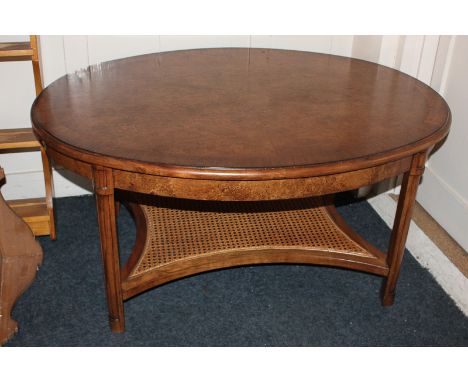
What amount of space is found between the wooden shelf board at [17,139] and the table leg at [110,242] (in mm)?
728

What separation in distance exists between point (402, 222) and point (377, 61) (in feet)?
3.43

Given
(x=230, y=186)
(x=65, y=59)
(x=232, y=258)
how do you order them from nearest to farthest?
(x=230, y=186), (x=232, y=258), (x=65, y=59)

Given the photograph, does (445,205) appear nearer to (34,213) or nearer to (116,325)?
(116,325)

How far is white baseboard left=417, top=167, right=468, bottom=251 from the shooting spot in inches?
102

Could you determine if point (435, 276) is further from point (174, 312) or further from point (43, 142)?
point (43, 142)

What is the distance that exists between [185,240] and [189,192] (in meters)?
0.61

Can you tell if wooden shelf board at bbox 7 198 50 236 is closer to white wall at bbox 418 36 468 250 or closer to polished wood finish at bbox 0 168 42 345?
polished wood finish at bbox 0 168 42 345

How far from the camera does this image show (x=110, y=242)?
1834 millimetres

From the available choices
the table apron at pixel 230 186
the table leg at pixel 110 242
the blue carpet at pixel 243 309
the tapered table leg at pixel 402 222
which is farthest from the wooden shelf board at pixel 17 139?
the tapered table leg at pixel 402 222

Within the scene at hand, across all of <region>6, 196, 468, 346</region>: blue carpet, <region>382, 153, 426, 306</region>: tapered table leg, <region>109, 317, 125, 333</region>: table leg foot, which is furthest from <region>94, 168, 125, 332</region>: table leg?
<region>382, 153, 426, 306</region>: tapered table leg

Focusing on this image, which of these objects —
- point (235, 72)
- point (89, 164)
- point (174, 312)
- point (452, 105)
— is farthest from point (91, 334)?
point (452, 105)

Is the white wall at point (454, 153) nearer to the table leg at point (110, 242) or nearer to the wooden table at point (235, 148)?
the wooden table at point (235, 148)

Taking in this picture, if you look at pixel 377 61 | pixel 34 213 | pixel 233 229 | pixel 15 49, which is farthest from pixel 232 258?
pixel 377 61
